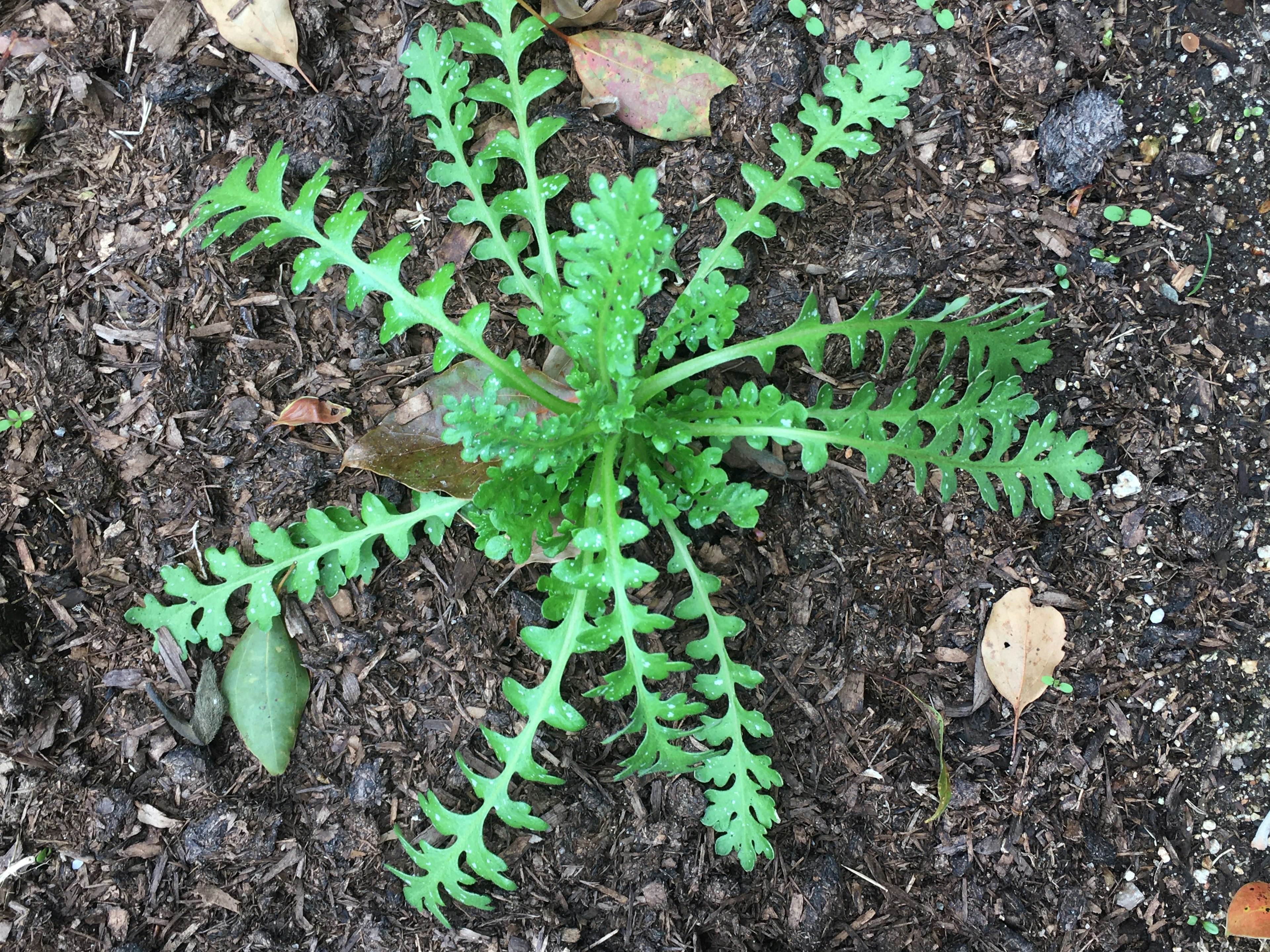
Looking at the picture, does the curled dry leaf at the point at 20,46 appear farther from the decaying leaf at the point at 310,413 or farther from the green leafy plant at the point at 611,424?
the decaying leaf at the point at 310,413

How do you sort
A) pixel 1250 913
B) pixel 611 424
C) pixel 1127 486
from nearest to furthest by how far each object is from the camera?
1. pixel 611 424
2. pixel 1250 913
3. pixel 1127 486

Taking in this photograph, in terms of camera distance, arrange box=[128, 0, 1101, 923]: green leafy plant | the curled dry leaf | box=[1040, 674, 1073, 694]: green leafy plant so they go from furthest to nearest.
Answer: the curled dry leaf → box=[1040, 674, 1073, 694]: green leafy plant → box=[128, 0, 1101, 923]: green leafy plant

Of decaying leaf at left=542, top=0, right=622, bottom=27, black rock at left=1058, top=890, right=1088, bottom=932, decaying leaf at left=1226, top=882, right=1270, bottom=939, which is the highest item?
decaying leaf at left=542, top=0, right=622, bottom=27

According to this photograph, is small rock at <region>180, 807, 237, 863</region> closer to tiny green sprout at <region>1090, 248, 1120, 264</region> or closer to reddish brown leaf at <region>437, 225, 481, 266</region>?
reddish brown leaf at <region>437, 225, 481, 266</region>

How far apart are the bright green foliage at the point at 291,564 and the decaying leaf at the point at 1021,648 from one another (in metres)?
1.45

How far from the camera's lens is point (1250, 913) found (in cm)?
228

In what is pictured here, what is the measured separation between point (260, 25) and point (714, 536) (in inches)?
72.6

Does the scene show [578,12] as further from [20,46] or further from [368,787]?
[368,787]

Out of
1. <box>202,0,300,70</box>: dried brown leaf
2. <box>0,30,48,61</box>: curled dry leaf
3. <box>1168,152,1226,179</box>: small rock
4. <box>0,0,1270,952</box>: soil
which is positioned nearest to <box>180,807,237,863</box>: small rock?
<box>0,0,1270,952</box>: soil

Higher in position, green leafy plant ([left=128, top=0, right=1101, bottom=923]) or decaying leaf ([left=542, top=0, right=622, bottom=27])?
decaying leaf ([left=542, top=0, right=622, bottom=27])

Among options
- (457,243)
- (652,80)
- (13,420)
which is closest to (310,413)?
(457,243)

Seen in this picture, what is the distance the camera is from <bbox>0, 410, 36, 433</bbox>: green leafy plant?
7.91ft

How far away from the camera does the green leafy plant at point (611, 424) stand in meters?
2.00

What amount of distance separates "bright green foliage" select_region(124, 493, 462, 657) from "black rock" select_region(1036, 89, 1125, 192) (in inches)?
72.9
